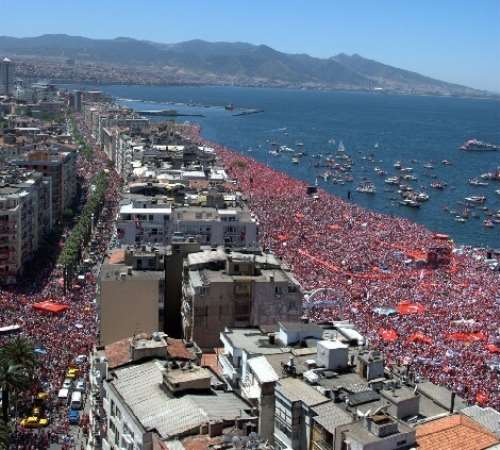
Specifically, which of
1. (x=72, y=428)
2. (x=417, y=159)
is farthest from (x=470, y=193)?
(x=72, y=428)

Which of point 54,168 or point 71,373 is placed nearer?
point 71,373

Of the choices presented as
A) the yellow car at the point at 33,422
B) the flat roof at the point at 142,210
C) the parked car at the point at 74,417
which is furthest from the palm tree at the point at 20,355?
the flat roof at the point at 142,210

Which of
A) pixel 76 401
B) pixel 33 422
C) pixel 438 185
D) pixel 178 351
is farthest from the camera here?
pixel 438 185

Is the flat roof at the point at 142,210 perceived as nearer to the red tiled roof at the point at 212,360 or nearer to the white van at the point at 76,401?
the white van at the point at 76,401

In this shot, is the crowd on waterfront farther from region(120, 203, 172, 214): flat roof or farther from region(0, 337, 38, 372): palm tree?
region(120, 203, 172, 214): flat roof

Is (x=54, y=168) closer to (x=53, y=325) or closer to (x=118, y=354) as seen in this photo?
(x=53, y=325)

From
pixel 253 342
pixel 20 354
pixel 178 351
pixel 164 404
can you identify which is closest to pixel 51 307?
pixel 20 354
